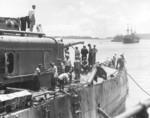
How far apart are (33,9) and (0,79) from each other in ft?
18.3

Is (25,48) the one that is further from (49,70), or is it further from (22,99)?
(22,99)

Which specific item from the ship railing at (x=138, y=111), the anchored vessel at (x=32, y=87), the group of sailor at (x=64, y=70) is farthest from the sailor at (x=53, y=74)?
the ship railing at (x=138, y=111)

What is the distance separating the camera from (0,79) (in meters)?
11.7

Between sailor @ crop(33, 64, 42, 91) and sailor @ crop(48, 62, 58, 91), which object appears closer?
sailor @ crop(33, 64, 42, 91)

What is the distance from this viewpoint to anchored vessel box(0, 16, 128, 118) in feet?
34.7

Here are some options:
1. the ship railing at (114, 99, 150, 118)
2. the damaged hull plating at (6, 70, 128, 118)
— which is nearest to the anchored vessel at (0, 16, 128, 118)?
the damaged hull plating at (6, 70, 128, 118)

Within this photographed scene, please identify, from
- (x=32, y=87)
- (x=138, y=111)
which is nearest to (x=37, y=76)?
(x=32, y=87)

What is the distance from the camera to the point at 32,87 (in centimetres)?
1362

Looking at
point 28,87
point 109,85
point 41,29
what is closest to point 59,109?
point 28,87

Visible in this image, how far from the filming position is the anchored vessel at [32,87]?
10.6 metres

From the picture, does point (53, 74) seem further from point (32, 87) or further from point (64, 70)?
point (64, 70)

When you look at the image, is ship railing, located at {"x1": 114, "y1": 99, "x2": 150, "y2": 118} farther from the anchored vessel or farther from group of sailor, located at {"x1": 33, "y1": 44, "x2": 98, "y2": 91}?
group of sailor, located at {"x1": 33, "y1": 44, "x2": 98, "y2": 91}

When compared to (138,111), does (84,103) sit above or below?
below

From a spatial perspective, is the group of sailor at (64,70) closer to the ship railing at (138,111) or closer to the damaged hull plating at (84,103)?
the damaged hull plating at (84,103)
